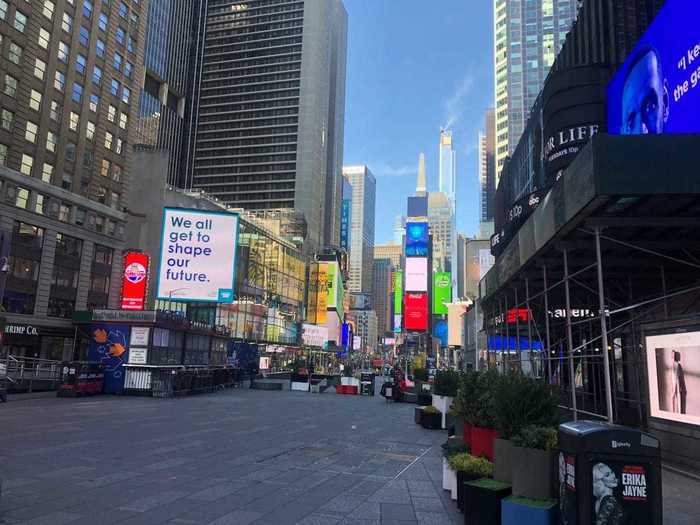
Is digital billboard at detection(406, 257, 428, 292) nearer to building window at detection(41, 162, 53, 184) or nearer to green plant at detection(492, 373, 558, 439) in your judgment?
building window at detection(41, 162, 53, 184)

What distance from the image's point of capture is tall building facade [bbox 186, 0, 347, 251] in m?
166

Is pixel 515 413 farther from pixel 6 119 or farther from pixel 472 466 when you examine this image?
pixel 6 119

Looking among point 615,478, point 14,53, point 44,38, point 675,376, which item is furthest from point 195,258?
point 44,38

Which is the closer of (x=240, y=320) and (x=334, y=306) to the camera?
(x=240, y=320)

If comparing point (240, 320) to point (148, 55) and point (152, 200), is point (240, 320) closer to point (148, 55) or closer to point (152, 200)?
point (152, 200)

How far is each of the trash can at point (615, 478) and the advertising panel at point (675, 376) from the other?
682 cm

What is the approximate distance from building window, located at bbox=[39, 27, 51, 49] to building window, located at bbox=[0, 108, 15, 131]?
8.76 m

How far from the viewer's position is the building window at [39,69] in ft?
183

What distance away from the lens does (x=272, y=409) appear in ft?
82.5

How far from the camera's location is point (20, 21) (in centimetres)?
5378

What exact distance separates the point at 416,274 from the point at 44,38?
97.5 m

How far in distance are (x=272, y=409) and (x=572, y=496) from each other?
21.1 m

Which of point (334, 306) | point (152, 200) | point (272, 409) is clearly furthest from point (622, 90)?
point (334, 306)

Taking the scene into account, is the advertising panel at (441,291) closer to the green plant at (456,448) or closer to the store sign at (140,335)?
the store sign at (140,335)
